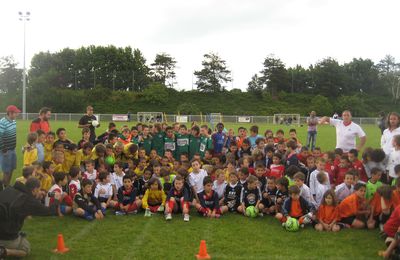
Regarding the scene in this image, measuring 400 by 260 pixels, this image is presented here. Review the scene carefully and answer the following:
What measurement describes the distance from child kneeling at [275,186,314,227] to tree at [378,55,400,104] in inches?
3223

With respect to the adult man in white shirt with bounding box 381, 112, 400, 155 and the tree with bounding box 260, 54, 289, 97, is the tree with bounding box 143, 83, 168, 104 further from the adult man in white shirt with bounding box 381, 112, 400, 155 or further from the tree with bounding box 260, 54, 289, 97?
the adult man in white shirt with bounding box 381, 112, 400, 155

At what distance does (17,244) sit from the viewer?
5.14 meters

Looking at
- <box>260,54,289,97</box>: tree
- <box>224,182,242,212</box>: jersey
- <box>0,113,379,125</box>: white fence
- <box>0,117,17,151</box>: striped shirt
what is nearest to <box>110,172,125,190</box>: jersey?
<box>224,182,242,212</box>: jersey

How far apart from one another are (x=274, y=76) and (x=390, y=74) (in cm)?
3389

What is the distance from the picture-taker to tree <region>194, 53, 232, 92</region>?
84375 millimetres

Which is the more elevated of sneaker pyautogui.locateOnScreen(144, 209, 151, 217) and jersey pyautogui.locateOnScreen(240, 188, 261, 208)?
jersey pyautogui.locateOnScreen(240, 188, 261, 208)

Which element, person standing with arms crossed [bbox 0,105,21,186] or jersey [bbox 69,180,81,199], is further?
person standing with arms crossed [bbox 0,105,21,186]

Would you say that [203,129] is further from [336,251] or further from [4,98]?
[4,98]

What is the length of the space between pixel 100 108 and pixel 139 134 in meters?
59.5

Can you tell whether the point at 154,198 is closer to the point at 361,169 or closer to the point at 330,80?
the point at 361,169

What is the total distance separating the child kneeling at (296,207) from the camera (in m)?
6.96

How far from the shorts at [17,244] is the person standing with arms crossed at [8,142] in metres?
3.74

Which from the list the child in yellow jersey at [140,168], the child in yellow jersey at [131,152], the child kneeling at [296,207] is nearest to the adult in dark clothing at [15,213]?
the child in yellow jersey at [140,168]

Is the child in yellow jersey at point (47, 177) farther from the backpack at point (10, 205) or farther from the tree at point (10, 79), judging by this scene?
the tree at point (10, 79)
